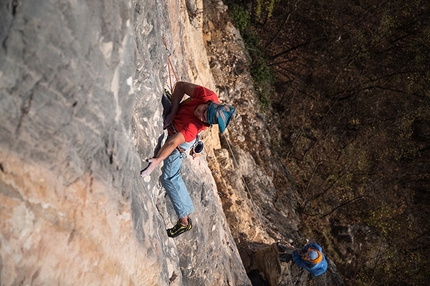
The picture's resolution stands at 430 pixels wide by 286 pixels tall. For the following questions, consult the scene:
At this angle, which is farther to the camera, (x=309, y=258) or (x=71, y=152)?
(x=309, y=258)

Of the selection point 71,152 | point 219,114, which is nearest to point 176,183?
point 219,114

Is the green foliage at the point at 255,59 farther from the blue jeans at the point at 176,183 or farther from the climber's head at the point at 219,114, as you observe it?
the climber's head at the point at 219,114

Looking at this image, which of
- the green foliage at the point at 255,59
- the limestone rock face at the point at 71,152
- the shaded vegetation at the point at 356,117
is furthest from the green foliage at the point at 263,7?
the limestone rock face at the point at 71,152

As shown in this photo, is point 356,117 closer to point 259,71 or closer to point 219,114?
point 259,71

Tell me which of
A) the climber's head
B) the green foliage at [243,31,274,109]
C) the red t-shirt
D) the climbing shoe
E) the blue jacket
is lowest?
the blue jacket

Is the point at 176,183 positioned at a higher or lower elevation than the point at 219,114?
lower

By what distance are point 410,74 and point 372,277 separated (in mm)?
9215

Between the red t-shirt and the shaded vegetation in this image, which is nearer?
the red t-shirt

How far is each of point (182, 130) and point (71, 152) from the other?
1.66 metres

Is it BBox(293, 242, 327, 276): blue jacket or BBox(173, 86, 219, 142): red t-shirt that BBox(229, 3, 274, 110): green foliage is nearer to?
BBox(293, 242, 327, 276): blue jacket

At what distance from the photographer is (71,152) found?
2730 mm

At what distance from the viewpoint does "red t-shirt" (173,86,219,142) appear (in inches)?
169

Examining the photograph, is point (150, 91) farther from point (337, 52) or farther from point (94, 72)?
point (337, 52)

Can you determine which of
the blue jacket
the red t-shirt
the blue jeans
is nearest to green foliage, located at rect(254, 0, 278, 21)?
the blue jacket
